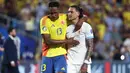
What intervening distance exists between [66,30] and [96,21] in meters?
12.5

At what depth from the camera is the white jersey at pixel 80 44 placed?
11875mm

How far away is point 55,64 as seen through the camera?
38.5 feet

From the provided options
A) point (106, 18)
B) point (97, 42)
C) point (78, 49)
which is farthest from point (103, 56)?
point (78, 49)

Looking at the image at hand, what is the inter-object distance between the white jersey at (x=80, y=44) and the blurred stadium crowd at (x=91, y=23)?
29.5 ft

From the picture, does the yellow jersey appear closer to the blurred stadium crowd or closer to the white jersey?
the white jersey

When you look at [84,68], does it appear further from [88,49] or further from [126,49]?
[126,49]

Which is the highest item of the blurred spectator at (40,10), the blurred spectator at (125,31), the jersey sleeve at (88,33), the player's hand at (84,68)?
the blurred spectator at (40,10)

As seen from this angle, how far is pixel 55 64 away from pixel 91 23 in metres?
12.3

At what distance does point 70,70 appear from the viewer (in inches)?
468

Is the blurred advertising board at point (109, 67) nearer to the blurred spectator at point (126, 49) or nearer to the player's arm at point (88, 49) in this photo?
the blurred spectator at point (126, 49)

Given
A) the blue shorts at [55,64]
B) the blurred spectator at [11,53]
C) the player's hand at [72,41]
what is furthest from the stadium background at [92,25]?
the blue shorts at [55,64]

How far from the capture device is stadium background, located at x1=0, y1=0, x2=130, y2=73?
22.2 meters

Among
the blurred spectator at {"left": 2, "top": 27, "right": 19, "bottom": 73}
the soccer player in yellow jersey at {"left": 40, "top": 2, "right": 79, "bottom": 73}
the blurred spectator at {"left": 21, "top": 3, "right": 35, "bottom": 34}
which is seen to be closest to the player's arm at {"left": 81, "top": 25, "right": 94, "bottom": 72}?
the soccer player in yellow jersey at {"left": 40, "top": 2, "right": 79, "bottom": 73}

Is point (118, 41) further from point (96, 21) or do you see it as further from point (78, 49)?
point (78, 49)
